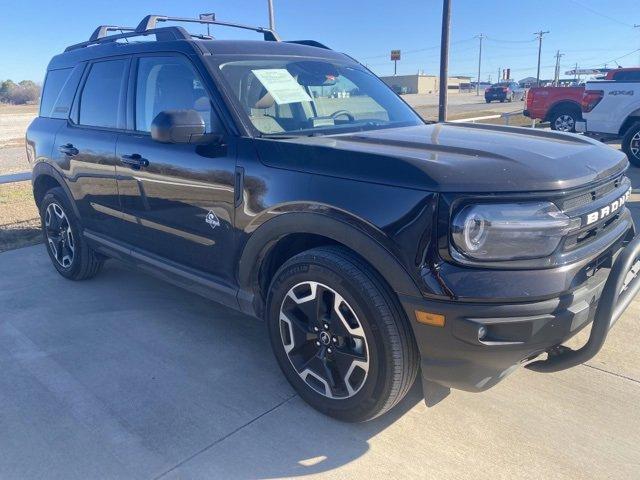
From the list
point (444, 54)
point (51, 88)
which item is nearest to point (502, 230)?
point (51, 88)

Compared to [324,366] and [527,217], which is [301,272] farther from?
[527,217]

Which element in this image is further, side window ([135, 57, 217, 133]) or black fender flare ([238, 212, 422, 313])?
side window ([135, 57, 217, 133])

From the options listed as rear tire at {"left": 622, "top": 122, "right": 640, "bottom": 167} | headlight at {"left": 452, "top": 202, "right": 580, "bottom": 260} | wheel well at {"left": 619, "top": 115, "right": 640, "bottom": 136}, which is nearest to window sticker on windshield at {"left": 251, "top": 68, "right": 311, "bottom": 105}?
headlight at {"left": 452, "top": 202, "right": 580, "bottom": 260}

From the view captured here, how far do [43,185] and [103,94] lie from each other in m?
1.42

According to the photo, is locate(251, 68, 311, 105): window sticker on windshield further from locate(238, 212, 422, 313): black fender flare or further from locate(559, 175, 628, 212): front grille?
locate(559, 175, 628, 212): front grille

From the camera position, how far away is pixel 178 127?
9.49ft

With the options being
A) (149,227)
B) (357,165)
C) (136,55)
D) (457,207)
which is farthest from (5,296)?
(457,207)

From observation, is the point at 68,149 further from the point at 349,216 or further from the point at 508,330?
the point at 508,330

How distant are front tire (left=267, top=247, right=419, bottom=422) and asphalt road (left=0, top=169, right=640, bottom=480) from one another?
18 cm

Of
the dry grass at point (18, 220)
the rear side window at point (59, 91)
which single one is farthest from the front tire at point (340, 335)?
the dry grass at point (18, 220)

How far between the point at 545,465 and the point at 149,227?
2697 millimetres

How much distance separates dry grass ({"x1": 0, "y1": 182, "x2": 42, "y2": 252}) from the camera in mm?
6238

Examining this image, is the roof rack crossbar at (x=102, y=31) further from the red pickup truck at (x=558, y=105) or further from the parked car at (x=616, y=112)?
the red pickup truck at (x=558, y=105)

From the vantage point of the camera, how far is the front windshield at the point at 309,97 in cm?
321
